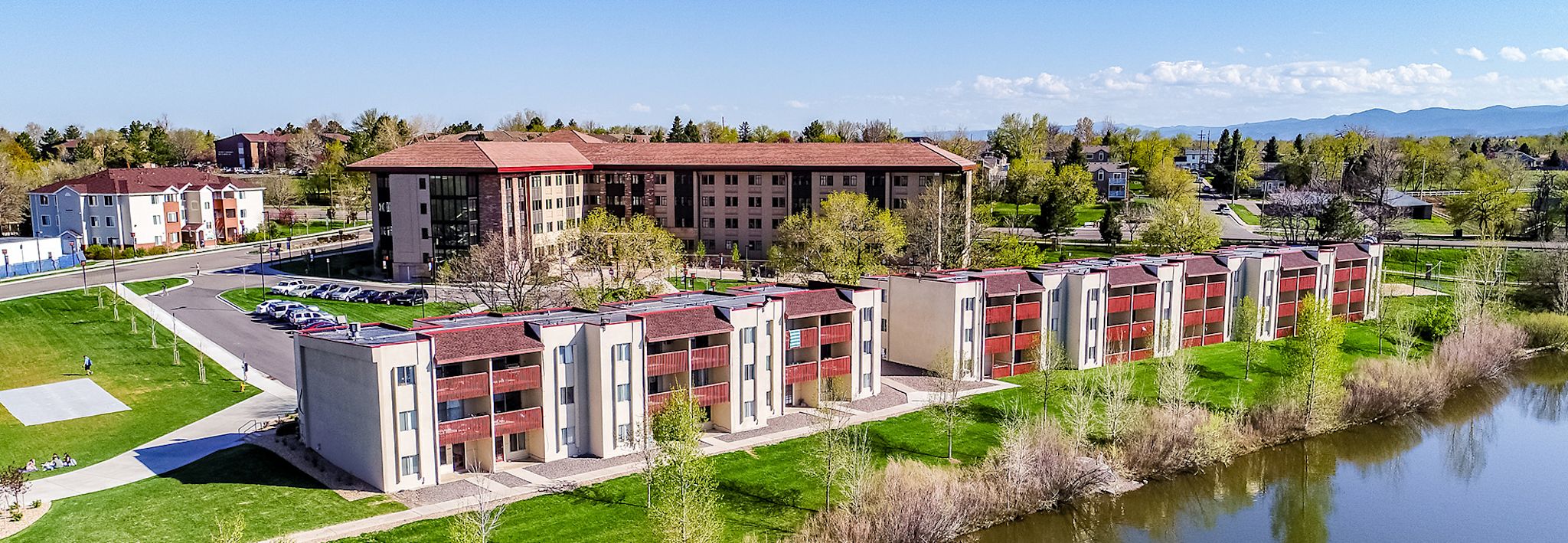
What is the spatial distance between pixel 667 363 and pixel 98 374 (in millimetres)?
27890

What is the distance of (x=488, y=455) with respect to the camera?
3781 cm

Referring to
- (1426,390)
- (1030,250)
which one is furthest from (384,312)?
(1426,390)

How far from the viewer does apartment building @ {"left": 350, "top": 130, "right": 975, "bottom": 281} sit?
7325cm

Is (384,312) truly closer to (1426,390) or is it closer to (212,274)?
(212,274)

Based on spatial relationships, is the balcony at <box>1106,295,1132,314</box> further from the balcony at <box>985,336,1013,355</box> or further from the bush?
Answer: the bush

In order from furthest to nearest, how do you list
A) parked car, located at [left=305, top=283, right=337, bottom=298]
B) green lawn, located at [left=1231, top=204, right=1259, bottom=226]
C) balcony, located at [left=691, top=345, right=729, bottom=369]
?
green lawn, located at [left=1231, top=204, right=1259, bottom=226] < parked car, located at [left=305, top=283, right=337, bottom=298] < balcony, located at [left=691, top=345, right=729, bottom=369]

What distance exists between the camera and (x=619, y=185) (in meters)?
89.1

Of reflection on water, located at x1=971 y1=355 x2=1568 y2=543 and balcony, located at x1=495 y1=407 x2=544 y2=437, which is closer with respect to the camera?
balcony, located at x1=495 y1=407 x2=544 y2=437

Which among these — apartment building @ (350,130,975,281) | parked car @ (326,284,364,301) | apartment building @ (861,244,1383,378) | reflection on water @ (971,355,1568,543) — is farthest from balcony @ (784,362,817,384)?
parked car @ (326,284,364,301)

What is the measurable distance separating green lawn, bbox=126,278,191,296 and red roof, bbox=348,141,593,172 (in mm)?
12980

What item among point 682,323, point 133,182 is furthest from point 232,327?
point 133,182

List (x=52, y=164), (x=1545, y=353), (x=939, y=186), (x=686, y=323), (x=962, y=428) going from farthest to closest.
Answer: (x=52, y=164) → (x=939, y=186) → (x=1545, y=353) → (x=962, y=428) → (x=686, y=323)

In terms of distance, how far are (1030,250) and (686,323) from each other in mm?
36361

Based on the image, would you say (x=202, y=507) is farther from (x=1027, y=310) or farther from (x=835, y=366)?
(x=1027, y=310)
